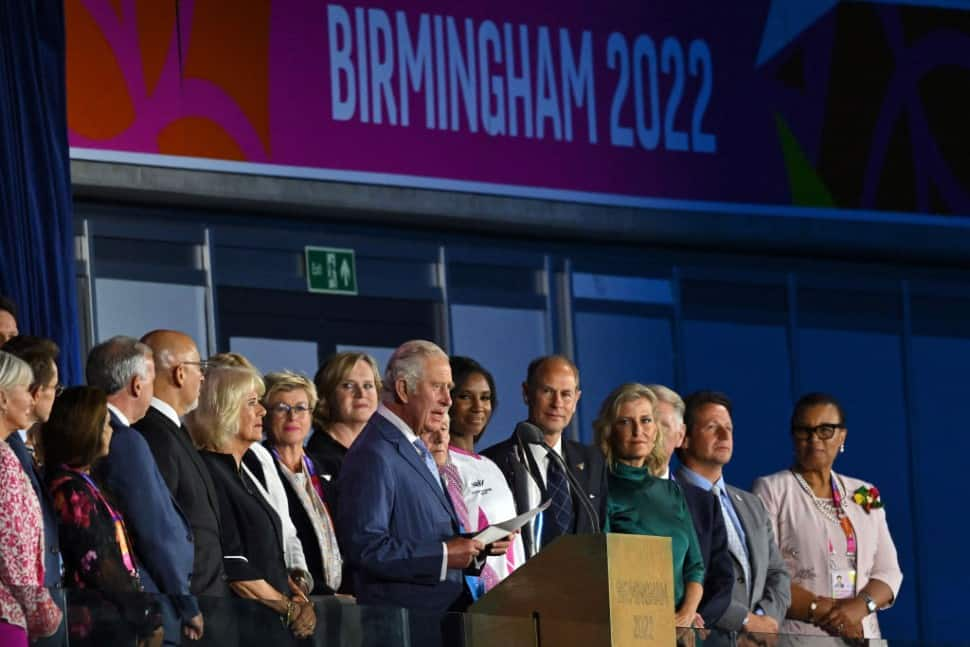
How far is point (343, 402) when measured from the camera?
342 inches

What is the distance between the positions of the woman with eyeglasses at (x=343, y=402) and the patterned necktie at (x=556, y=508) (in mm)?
780

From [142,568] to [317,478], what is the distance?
1.39m

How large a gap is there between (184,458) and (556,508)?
1519 mm

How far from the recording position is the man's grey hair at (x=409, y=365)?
7.66m

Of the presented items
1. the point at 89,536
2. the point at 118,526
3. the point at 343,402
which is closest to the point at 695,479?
the point at 343,402

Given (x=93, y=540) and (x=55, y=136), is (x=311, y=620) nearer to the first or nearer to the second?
(x=93, y=540)

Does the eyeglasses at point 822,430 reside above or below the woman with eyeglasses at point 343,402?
below

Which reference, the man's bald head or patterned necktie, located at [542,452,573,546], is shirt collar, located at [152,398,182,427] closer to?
the man's bald head

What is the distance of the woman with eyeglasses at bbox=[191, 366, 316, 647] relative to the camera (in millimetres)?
7669

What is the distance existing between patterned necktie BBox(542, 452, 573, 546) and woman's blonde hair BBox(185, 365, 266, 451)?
1158 millimetres

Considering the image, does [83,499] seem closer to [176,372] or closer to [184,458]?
[184,458]

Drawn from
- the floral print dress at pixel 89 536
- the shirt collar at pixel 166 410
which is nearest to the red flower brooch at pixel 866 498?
the shirt collar at pixel 166 410

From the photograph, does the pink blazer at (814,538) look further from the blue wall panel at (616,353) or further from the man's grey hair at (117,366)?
the blue wall panel at (616,353)

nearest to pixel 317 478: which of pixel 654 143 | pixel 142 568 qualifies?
pixel 142 568
